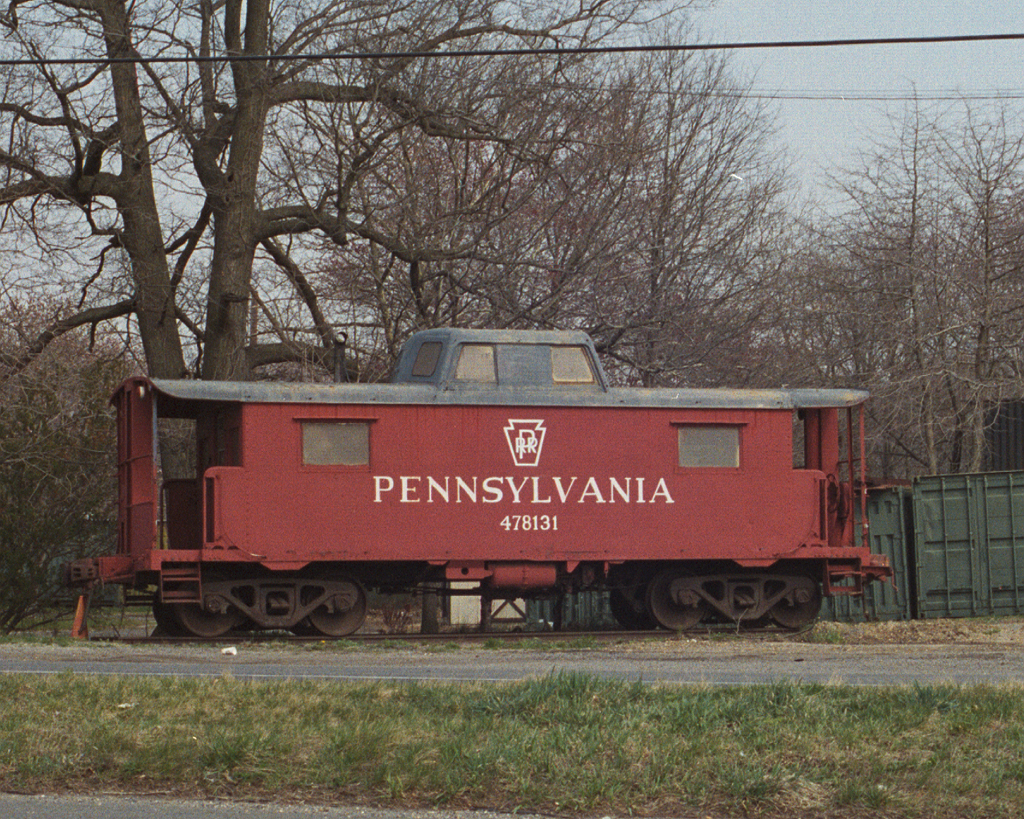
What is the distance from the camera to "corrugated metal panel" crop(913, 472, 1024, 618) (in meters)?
20.3

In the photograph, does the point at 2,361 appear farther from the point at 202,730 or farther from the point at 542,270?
the point at 202,730

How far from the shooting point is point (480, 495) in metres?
16.5

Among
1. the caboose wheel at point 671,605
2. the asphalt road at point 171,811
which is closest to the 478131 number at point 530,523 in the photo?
the caboose wheel at point 671,605

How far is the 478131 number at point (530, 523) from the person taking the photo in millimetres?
16531

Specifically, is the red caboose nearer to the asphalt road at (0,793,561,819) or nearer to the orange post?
the orange post

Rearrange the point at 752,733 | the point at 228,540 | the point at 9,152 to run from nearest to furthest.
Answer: the point at 752,733
the point at 228,540
the point at 9,152

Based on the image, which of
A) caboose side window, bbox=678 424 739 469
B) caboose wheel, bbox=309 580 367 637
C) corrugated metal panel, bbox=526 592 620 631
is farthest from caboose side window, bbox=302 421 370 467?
corrugated metal panel, bbox=526 592 620 631

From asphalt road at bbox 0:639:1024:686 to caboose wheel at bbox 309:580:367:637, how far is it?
72.3 inches

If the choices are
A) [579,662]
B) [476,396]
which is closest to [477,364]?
[476,396]

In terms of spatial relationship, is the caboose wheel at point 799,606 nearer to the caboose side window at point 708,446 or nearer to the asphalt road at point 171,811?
the caboose side window at point 708,446

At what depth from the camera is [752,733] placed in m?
7.46

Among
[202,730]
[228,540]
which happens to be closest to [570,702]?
[202,730]

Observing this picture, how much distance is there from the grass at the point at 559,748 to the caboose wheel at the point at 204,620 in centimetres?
745

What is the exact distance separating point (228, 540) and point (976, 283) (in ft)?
57.5
